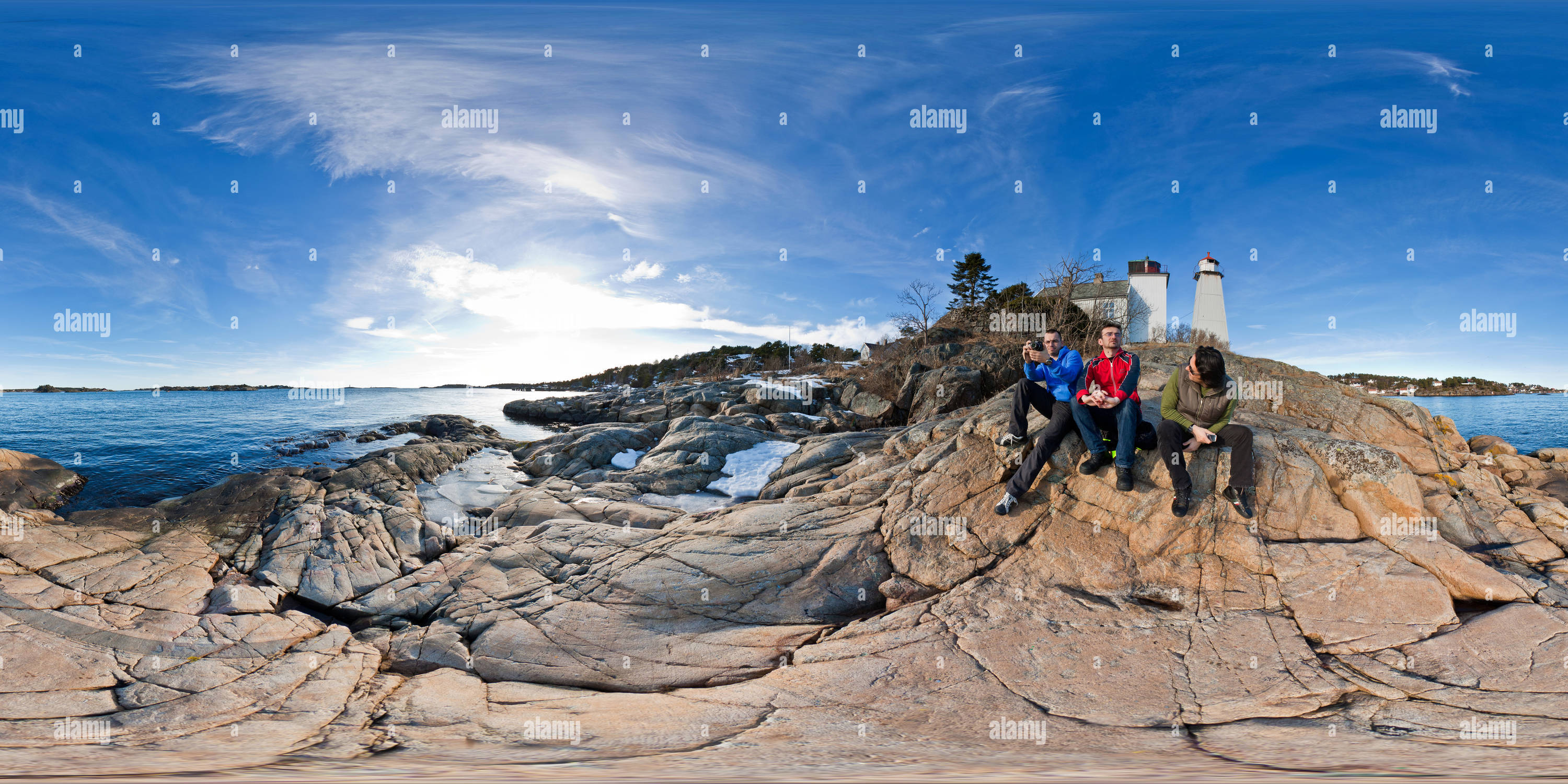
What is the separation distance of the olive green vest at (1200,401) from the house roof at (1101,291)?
37.1 metres

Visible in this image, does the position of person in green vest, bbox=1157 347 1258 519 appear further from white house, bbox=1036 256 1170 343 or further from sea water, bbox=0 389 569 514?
white house, bbox=1036 256 1170 343

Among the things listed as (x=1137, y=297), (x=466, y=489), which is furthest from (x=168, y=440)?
(x=1137, y=297)

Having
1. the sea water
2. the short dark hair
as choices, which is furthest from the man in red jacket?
the sea water

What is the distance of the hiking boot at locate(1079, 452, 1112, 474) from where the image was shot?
8.27m

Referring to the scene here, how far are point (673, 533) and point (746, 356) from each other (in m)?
70.7

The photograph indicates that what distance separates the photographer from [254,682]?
23.1 ft

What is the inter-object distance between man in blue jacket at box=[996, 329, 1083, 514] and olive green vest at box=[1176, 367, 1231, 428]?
1350mm

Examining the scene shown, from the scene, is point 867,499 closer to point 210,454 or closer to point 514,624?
point 514,624

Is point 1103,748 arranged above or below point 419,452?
below

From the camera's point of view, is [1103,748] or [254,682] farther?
[254,682]

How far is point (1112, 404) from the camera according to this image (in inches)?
308

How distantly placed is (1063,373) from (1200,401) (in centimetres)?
182


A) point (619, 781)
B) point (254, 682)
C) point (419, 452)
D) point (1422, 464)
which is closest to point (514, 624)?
point (254, 682)

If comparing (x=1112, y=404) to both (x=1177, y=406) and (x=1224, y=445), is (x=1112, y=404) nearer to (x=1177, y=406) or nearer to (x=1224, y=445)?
(x=1177, y=406)
